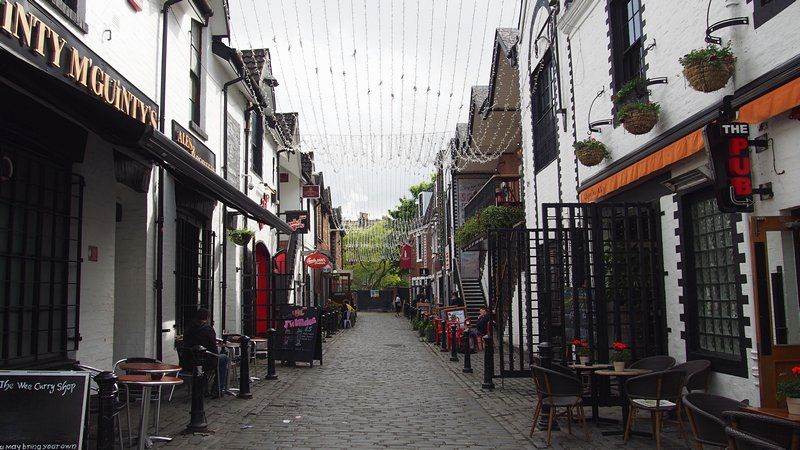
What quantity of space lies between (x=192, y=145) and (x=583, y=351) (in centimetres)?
768

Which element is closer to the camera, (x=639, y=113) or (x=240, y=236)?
(x=639, y=113)

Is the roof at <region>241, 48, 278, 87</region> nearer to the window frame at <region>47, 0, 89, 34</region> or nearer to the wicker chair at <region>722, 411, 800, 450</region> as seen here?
the window frame at <region>47, 0, 89, 34</region>

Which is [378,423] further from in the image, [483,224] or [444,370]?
[483,224]

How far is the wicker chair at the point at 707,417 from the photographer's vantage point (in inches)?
193

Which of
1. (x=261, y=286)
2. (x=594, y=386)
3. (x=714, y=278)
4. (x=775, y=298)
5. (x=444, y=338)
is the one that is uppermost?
(x=261, y=286)

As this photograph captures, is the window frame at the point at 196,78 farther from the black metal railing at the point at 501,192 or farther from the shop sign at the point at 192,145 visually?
the black metal railing at the point at 501,192

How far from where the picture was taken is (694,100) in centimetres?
817

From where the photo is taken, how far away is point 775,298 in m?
6.56

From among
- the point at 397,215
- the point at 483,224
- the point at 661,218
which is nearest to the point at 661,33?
the point at 661,218

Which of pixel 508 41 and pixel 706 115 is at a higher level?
pixel 508 41

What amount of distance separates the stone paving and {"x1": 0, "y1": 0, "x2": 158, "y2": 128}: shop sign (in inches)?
153

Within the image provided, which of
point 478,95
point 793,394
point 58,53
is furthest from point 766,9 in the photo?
point 478,95

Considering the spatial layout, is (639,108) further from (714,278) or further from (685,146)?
(714,278)

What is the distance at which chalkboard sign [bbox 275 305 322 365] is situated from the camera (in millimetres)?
15000
